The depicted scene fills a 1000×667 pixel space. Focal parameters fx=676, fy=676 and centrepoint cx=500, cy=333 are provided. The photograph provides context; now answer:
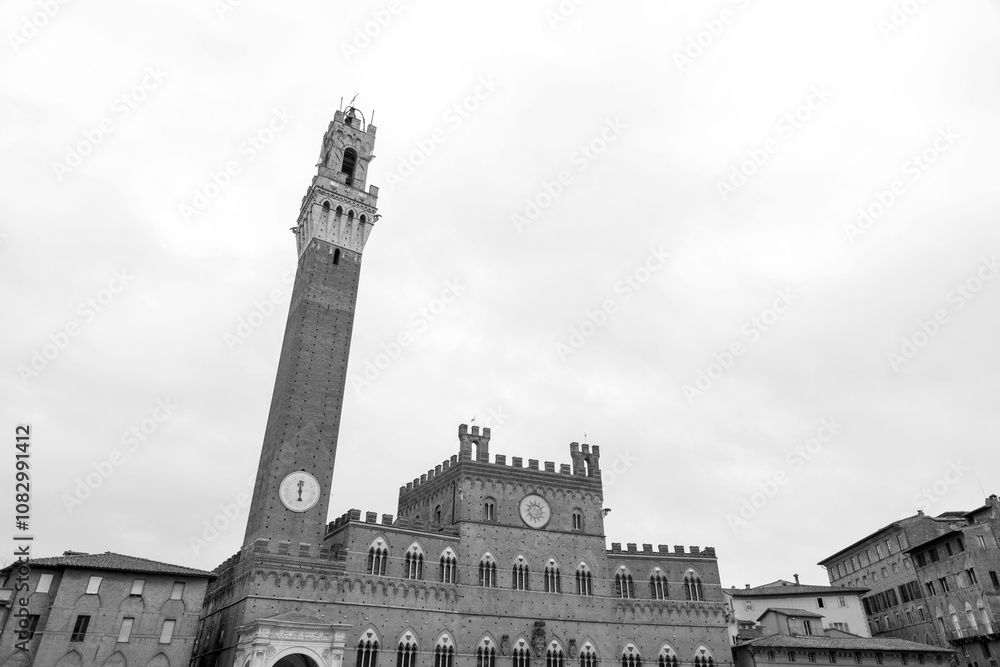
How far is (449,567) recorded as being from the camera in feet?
137

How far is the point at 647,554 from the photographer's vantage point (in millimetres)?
47312

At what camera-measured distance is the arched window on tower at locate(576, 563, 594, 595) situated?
44344 millimetres

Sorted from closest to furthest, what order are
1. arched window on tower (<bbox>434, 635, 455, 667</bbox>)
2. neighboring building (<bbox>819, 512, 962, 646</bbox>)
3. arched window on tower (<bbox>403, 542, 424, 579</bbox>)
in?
1. arched window on tower (<bbox>434, 635, 455, 667</bbox>)
2. arched window on tower (<bbox>403, 542, 424, 579</bbox>)
3. neighboring building (<bbox>819, 512, 962, 646</bbox>)

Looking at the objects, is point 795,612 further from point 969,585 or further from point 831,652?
point 969,585

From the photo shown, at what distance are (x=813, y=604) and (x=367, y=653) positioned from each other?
38460 millimetres

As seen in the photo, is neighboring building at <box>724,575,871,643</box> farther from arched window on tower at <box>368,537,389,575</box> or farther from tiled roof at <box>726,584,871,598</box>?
arched window on tower at <box>368,537,389,575</box>

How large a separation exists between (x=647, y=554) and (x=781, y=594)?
16773 millimetres

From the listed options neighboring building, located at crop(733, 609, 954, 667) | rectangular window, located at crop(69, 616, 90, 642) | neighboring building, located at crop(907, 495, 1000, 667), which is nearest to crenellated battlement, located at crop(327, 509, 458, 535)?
rectangular window, located at crop(69, 616, 90, 642)

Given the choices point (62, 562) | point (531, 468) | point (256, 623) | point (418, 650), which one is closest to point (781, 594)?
point (531, 468)

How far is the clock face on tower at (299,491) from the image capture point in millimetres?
38375

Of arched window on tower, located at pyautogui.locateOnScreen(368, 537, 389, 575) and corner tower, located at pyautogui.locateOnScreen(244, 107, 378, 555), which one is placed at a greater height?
corner tower, located at pyautogui.locateOnScreen(244, 107, 378, 555)

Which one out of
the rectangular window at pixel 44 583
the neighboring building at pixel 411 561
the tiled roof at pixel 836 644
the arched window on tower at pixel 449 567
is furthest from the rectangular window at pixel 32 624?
the tiled roof at pixel 836 644

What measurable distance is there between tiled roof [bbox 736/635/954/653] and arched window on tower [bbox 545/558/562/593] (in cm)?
1433

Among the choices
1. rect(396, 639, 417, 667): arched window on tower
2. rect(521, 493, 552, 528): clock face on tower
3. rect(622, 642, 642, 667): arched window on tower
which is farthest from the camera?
rect(521, 493, 552, 528): clock face on tower
